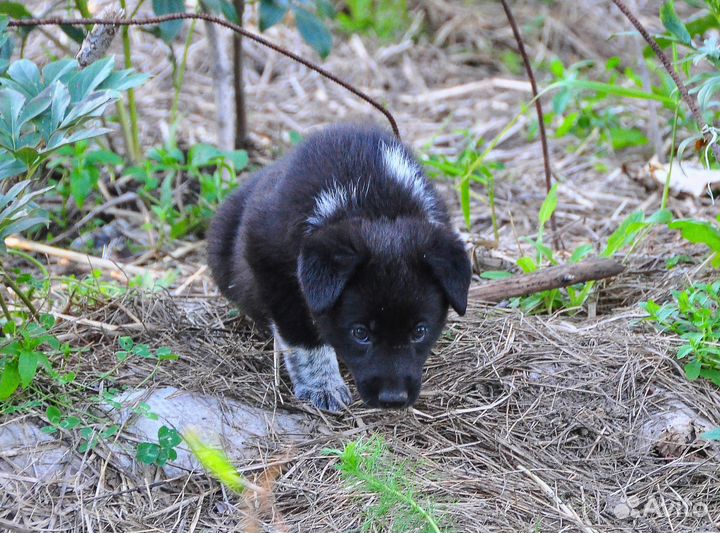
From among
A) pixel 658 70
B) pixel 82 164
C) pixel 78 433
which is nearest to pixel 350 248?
pixel 78 433

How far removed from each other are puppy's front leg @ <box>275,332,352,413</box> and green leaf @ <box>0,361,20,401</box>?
3.83 ft

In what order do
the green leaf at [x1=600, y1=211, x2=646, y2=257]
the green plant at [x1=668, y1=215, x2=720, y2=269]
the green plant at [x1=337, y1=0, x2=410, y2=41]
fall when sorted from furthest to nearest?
the green plant at [x1=337, y1=0, x2=410, y2=41] < the green leaf at [x1=600, y1=211, x2=646, y2=257] < the green plant at [x1=668, y1=215, x2=720, y2=269]

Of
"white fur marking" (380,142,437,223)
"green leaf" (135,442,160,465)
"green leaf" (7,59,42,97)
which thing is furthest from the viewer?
"white fur marking" (380,142,437,223)

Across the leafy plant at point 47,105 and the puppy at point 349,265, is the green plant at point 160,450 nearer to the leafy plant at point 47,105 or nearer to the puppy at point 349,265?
the puppy at point 349,265

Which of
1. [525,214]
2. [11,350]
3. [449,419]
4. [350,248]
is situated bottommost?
[525,214]

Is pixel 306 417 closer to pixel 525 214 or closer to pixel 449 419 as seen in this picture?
pixel 449 419

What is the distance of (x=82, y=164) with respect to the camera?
5715 mm

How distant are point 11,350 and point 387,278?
1510 mm

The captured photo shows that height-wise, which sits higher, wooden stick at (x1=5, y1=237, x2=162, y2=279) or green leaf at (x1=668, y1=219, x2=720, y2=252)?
green leaf at (x1=668, y1=219, x2=720, y2=252)

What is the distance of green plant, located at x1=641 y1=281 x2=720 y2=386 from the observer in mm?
3797

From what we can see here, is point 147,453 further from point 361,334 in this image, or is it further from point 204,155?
point 204,155

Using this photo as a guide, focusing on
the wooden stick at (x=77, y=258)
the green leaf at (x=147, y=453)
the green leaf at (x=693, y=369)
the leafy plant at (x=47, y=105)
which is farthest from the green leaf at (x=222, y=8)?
the green leaf at (x=693, y=369)

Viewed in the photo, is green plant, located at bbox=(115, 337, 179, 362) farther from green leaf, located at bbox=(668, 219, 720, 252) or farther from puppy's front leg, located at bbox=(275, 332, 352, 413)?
green leaf, located at bbox=(668, 219, 720, 252)

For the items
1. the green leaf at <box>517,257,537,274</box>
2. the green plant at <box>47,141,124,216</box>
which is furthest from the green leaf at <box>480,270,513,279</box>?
the green plant at <box>47,141,124,216</box>
